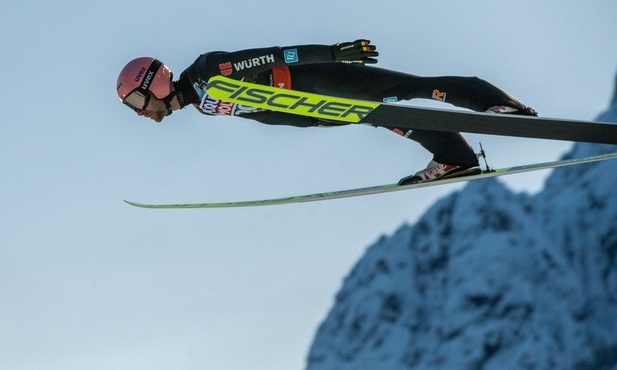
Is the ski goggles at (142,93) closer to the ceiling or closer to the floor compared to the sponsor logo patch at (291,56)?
closer to the ceiling

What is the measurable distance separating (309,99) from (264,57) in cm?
63

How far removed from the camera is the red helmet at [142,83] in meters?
9.67

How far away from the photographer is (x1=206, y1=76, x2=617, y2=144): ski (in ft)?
28.9

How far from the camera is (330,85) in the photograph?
9492mm

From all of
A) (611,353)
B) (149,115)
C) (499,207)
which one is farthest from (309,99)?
(499,207)

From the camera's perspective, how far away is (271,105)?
896cm

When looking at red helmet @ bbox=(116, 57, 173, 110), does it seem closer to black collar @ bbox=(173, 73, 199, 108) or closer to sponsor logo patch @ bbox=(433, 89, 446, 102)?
black collar @ bbox=(173, 73, 199, 108)

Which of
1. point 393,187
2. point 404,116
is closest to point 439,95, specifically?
point 404,116

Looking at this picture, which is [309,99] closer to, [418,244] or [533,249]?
[533,249]

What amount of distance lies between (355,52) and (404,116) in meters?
0.84

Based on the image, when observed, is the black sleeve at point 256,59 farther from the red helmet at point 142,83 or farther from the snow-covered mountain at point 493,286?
the snow-covered mountain at point 493,286

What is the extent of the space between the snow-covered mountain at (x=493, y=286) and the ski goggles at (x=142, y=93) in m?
108

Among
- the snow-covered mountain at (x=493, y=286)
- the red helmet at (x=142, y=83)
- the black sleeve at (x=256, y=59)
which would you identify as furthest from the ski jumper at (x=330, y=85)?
the snow-covered mountain at (x=493, y=286)

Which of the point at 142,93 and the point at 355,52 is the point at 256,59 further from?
the point at 142,93
